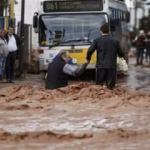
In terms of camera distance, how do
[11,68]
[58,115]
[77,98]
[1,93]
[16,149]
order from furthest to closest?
[11,68] → [1,93] → [77,98] → [58,115] → [16,149]

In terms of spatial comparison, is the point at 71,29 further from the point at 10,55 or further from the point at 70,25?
the point at 10,55

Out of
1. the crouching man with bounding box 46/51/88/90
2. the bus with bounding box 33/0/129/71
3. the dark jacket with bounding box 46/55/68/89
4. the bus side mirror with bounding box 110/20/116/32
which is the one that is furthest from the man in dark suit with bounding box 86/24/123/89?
the bus side mirror with bounding box 110/20/116/32

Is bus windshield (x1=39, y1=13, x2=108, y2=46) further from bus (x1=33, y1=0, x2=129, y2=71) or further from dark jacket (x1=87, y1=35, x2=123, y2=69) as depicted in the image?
dark jacket (x1=87, y1=35, x2=123, y2=69)

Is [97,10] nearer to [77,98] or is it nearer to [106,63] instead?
[106,63]

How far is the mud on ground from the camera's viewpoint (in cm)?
1051

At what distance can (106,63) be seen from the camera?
16172 mm

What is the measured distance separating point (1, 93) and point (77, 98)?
79.4 inches

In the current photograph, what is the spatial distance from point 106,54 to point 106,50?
0.38 ft

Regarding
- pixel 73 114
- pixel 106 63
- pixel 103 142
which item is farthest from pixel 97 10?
pixel 103 142

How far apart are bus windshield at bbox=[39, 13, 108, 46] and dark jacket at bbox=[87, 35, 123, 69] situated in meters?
8.41

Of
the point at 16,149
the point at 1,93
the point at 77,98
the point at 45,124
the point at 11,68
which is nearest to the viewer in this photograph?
the point at 16,149

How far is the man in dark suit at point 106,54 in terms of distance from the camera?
16.1m

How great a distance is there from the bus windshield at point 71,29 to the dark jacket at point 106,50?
841 cm

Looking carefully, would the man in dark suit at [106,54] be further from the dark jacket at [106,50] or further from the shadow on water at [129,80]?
the shadow on water at [129,80]
